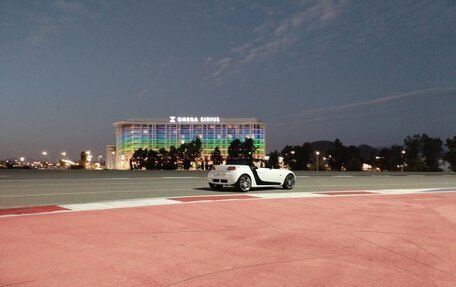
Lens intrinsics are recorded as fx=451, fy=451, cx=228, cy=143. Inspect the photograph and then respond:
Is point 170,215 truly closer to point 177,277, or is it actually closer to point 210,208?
point 210,208

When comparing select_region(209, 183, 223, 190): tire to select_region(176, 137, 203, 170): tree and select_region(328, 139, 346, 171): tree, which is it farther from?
select_region(328, 139, 346, 171): tree

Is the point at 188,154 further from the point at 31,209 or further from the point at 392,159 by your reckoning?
the point at 31,209

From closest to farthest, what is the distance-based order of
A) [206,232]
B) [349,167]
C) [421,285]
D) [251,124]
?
[421,285], [206,232], [349,167], [251,124]

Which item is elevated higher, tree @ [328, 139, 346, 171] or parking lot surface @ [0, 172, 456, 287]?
tree @ [328, 139, 346, 171]

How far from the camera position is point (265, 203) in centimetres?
1299

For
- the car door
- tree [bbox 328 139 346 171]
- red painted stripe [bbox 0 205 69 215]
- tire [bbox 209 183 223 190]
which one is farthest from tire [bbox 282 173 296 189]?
tree [bbox 328 139 346 171]

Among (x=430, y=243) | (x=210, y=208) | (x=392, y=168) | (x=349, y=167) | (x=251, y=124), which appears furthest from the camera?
(x=251, y=124)

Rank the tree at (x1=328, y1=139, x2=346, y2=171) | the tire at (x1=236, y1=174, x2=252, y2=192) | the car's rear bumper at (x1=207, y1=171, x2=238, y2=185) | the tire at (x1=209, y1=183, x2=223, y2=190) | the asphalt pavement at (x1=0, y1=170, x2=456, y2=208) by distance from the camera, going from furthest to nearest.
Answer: the tree at (x1=328, y1=139, x2=346, y2=171) → the tire at (x1=209, y1=183, x2=223, y2=190) → the tire at (x1=236, y1=174, x2=252, y2=192) → the car's rear bumper at (x1=207, y1=171, x2=238, y2=185) → the asphalt pavement at (x1=0, y1=170, x2=456, y2=208)

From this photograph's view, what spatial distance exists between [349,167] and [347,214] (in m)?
117

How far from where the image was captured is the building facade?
603 feet

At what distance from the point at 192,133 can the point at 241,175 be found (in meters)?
168

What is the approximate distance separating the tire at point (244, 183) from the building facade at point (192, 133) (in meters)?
163

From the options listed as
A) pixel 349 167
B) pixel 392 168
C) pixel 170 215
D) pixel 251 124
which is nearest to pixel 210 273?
pixel 170 215

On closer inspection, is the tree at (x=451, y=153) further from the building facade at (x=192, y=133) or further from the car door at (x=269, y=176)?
the car door at (x=269, y=176)
